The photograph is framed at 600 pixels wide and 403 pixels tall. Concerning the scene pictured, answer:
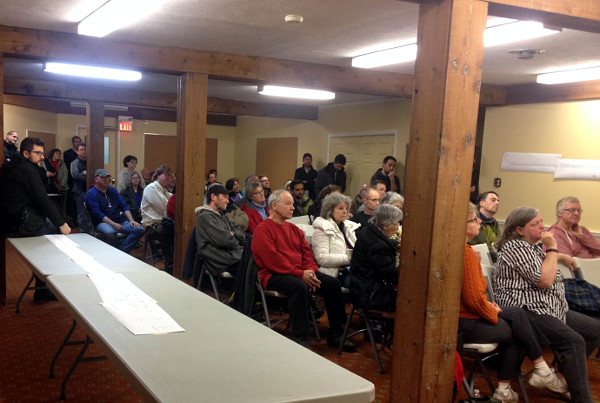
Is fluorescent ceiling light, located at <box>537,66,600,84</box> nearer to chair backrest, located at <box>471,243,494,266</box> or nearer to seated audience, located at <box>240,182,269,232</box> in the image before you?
chair backrest, located at <box>471,243,494,266</box>

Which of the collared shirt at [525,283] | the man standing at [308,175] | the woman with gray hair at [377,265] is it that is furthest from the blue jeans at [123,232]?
the man standing at [308,175]

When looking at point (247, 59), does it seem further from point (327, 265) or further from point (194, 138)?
point (327, 265)

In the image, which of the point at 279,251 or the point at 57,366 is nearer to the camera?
the point at 57,366

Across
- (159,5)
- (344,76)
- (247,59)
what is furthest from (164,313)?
(344,76)

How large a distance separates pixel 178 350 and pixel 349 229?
3171 millimetres

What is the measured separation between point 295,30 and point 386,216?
2.08 metres

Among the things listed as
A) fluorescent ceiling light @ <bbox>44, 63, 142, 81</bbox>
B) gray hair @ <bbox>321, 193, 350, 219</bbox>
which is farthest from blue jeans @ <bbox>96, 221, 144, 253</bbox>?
gray hair @ <bbox>321, 193, 350, 219</bbox>

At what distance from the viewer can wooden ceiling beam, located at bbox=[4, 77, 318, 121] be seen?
30.8 feet

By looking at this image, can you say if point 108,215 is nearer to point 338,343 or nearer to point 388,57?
point 338,343

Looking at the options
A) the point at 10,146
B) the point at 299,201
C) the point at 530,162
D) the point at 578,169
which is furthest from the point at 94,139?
the point at 578,169

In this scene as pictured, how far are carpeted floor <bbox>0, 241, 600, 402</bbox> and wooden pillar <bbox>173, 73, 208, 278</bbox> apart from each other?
156cm

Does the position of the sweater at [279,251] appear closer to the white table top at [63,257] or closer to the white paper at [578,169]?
the white table top at [63,257]

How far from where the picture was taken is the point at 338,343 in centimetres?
442

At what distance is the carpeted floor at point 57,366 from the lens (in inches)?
131
